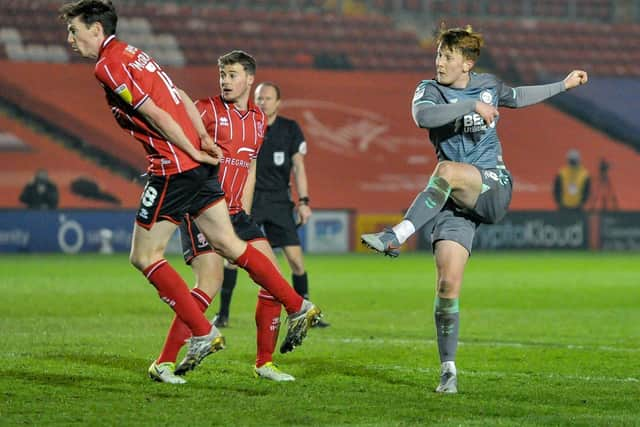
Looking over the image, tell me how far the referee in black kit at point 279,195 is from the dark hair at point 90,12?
4570 mm

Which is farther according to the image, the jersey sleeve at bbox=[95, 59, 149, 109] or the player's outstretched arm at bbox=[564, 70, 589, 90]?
the player's outstretched arm at bbox=[564, 70, 589, 90]

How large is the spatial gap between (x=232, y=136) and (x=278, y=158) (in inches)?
149

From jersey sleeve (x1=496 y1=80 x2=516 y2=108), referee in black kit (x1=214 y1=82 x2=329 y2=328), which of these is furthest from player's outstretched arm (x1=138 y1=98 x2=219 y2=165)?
referee in black kit (x1=214 y1=82 x2=329 y2=328)

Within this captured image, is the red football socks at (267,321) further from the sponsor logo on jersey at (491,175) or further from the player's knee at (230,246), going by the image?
the sponsor logo on jersey at (491,175)

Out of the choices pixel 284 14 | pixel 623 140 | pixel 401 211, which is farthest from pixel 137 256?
pixel 623 140

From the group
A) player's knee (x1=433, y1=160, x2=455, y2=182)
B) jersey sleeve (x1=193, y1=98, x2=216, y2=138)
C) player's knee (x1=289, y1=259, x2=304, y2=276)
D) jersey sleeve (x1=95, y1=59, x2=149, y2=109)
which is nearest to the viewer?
jersey sleeve (x1=95, y1=59, x2=149, y2=109)

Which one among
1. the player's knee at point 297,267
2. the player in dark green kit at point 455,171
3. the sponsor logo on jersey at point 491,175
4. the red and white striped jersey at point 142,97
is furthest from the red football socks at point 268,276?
the player's knee at point 297,267

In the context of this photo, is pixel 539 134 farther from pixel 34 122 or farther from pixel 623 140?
pixel 34 122

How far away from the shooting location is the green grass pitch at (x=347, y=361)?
18.6 ft

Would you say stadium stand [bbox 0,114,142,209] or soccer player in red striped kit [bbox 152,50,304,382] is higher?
soccer player in red striped kit [bbox 152,50,304,382]

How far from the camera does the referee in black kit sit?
11031 millimetres

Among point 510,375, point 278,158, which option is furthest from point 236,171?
point 278,158

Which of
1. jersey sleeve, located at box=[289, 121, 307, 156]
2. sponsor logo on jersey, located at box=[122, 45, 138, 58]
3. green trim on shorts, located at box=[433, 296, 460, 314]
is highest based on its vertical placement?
sponsor logo on jersey, located at box=[122, 45, 138, 58]

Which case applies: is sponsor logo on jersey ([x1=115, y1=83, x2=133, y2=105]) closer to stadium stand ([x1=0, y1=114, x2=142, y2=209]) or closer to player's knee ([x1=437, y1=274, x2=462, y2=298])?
player's knee ([x1=437, y1=274, x2=462, y2=298])
